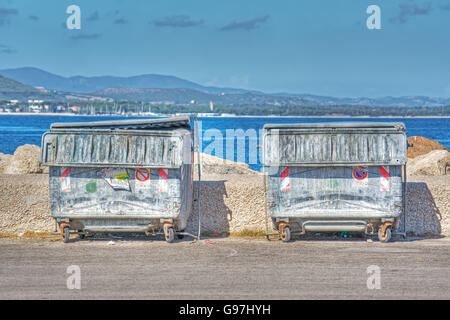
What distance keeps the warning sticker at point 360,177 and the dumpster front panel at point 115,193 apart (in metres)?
2.98

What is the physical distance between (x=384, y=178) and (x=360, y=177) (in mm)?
404

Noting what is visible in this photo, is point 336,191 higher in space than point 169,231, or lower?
higher

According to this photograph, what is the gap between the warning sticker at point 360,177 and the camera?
1061cm

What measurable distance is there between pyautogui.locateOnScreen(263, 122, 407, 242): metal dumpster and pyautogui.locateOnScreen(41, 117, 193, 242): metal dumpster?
5.48ft

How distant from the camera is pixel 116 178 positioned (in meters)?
10.6

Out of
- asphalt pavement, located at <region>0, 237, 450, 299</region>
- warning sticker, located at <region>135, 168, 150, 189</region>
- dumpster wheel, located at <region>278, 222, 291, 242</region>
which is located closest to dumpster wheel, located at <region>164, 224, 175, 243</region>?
asphalt pavement, located at <region>0, 237, 450, 299</region>

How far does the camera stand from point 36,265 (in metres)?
9.24

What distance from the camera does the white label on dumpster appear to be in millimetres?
10539

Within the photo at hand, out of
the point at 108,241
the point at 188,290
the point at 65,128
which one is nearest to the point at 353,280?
the point at 188,290

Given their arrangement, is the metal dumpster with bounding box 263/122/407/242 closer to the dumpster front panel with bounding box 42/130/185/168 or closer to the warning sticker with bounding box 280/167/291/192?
the warning sticker with bounding box 280/167/291/192

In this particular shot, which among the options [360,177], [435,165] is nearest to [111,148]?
[360,177]

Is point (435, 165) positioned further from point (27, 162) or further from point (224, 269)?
point (27, 162)

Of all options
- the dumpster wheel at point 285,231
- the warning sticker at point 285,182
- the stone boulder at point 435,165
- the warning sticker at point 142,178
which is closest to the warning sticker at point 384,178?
the warning sticker at point 285,182

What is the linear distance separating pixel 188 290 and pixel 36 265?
8.83ft
